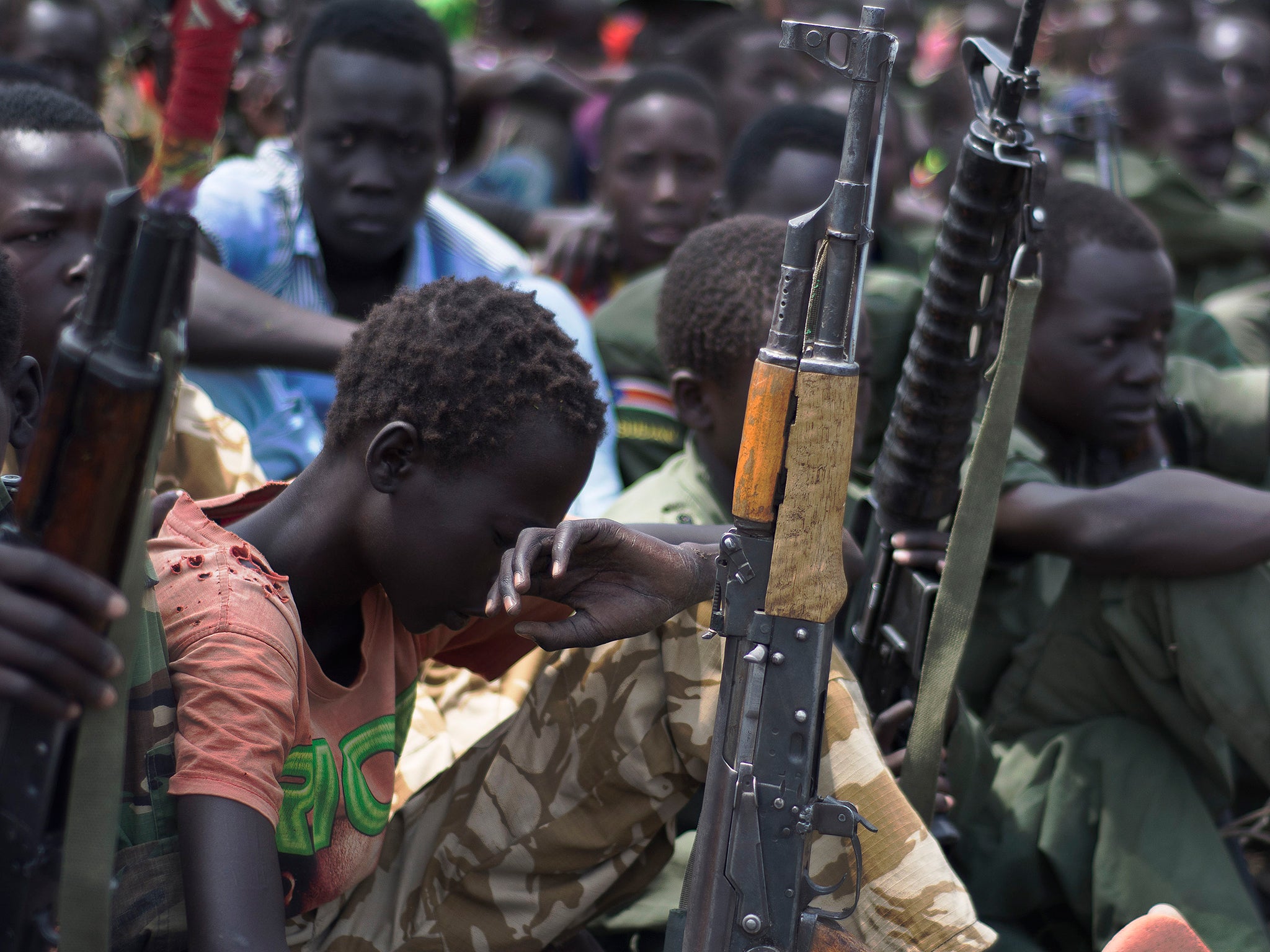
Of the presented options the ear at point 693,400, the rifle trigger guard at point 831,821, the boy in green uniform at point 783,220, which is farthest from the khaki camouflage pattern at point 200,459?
the rifle trigger guard at point 831,821

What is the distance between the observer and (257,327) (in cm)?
269

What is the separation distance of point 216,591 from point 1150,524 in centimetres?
160

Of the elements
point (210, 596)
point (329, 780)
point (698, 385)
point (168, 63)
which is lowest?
point (329, 780)

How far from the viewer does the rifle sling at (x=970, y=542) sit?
204cm

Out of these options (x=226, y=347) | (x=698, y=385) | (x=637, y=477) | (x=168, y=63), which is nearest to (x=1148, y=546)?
(x=698, y=385)

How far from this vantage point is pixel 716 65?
5.77m

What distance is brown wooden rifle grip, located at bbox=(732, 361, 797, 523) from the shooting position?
157 cm

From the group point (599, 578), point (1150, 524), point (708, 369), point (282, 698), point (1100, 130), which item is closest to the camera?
point (282, 698)

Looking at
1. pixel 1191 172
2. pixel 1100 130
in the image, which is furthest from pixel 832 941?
pixel 1191 172

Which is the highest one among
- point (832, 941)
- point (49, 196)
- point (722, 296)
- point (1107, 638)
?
point (49, 196)

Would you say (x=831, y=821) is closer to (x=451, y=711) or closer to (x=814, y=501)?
(x=814, y=501)

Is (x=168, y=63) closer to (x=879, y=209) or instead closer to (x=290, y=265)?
(x=290, y=265)

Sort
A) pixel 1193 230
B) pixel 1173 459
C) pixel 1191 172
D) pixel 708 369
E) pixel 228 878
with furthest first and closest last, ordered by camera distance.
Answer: pixel 1191 172
pixel 1193 230
pixel 1173 459
pixel 708 369
pixel 228 878

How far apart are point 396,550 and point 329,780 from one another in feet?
1.08
